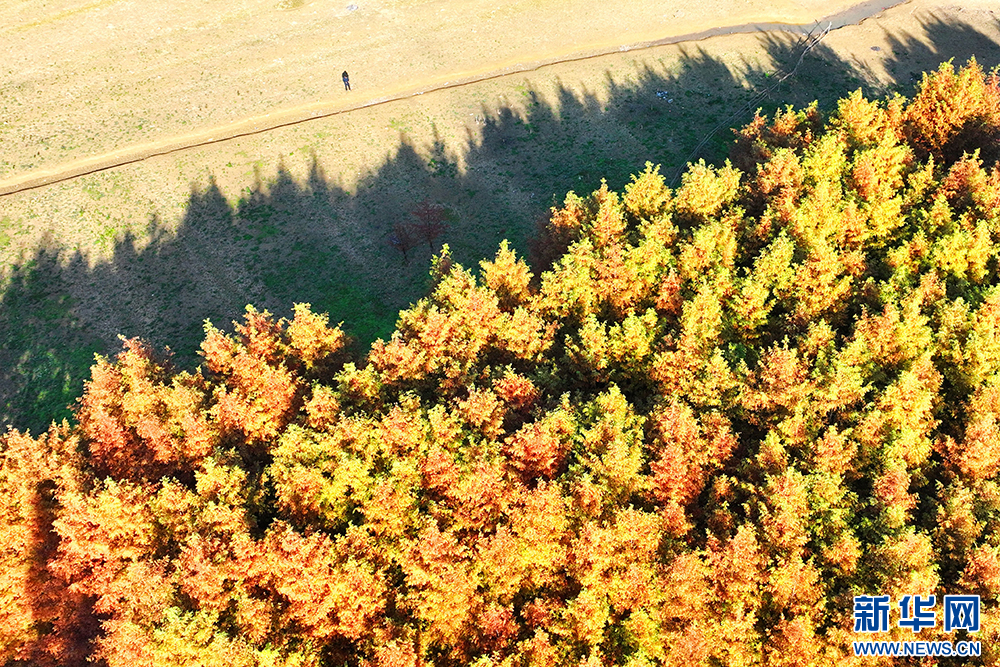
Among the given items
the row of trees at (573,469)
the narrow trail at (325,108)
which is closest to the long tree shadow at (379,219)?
the narrow trail at (325,108)

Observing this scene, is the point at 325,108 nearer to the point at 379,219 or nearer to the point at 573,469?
the point at 379,219

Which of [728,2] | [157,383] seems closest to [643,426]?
[157,383]

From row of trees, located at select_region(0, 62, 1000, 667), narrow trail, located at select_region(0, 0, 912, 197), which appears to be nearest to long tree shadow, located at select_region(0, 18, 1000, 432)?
narrow trail, located at select_region(0, 0, 912, 197)

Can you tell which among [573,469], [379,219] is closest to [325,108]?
[379,219]

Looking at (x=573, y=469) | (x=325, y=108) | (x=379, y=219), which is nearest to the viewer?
Result: (x=573, y=469)

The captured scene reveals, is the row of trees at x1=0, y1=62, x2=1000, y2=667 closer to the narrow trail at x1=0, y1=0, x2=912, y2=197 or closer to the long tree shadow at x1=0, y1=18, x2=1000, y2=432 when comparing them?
the long tree shadow at x1=0, y1=18, x2=1000, y2=432

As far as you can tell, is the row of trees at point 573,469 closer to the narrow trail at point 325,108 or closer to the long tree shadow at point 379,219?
the long tree shadow at point 379,219
